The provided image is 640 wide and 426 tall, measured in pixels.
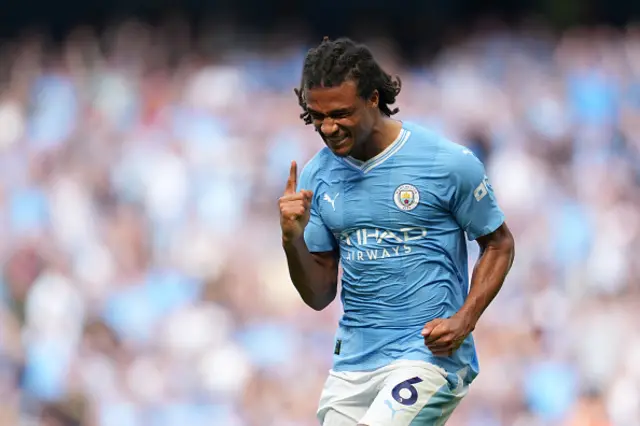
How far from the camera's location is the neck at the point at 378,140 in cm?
513

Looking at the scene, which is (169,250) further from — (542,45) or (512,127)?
(542,45)

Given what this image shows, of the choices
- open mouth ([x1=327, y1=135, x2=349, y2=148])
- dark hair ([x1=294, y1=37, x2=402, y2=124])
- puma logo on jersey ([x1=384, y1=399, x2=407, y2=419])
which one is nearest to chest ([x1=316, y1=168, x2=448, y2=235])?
open mouth ([x1=327, y1=135, x2=349, y2=148])

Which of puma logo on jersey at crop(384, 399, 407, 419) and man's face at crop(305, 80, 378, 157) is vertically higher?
man's face at crop(305, 80, 378, 157)

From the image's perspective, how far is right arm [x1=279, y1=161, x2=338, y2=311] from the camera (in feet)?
16.1

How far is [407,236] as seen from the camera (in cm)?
509

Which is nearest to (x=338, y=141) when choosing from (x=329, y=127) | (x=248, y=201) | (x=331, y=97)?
(x=329, y=127)

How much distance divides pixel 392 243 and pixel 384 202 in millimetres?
174

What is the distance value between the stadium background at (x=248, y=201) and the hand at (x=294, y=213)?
15.9 ft

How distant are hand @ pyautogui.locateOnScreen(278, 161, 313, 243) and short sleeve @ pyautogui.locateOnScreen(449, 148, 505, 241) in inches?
23.8

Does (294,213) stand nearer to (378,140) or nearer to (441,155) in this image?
(378,140)

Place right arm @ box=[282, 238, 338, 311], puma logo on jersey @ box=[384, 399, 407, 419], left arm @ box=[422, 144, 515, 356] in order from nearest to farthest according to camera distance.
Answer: puma logo on jersey @ box=[384, 399, 407, 419], left arm @ box=[422, 144, 515, 356], right arm @ box=[282, 238, 338, 311]

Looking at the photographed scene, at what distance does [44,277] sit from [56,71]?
3.55 m

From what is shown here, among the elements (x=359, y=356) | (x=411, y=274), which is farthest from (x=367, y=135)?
(x=359, y=356)

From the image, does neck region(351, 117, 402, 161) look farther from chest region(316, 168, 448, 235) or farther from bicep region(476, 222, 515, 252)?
bicep region(476, 222, 515, 252)
